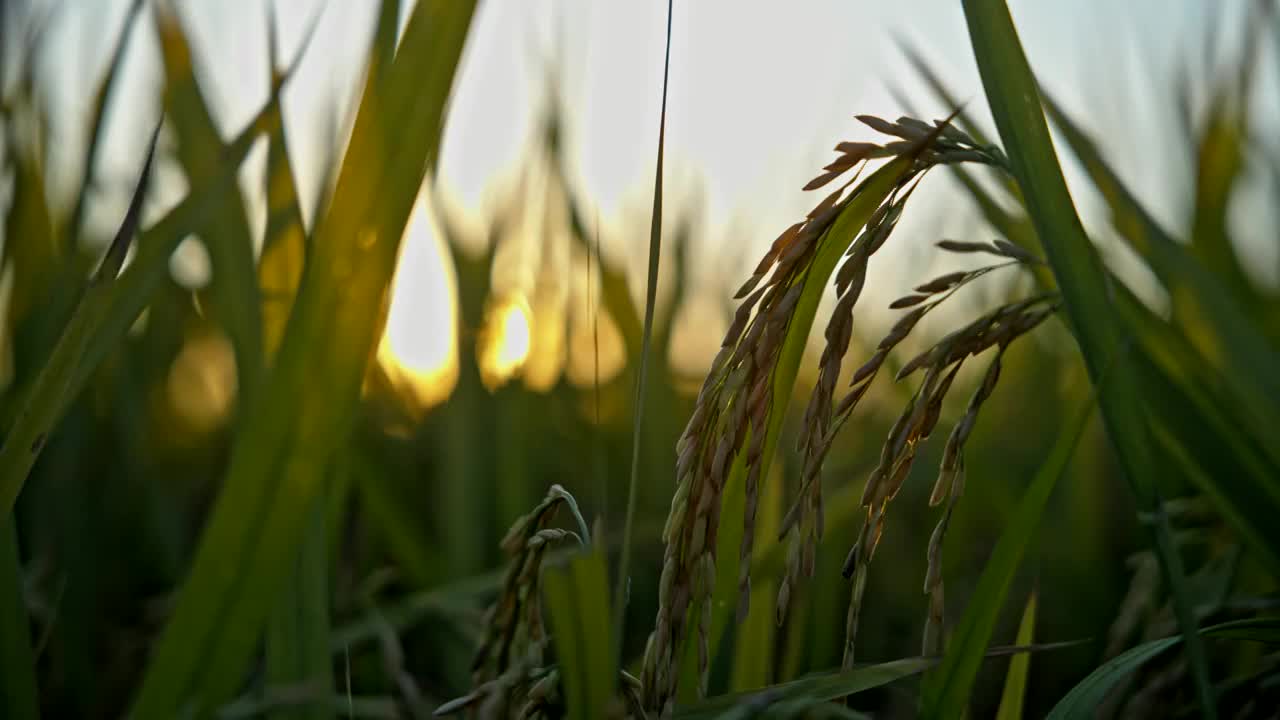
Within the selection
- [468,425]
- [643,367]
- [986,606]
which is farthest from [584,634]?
[468,425]

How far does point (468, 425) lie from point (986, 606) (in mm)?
1082

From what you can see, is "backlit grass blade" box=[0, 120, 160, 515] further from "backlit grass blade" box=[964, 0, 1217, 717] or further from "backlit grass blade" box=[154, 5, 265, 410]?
"backlit grass blade" box=[964, 0, 1217, 717]

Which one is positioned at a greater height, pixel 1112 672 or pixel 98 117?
pixel 98 117

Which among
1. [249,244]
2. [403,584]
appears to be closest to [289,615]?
[249,244]

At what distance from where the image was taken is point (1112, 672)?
683mm

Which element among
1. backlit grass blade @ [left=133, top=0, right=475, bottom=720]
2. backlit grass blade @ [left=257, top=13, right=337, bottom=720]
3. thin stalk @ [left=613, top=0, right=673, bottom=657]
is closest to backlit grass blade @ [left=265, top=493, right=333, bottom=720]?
backlit grass blade @ [left=257, top=13, right=337, bottom=720]

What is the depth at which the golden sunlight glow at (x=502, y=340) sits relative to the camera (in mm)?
1637

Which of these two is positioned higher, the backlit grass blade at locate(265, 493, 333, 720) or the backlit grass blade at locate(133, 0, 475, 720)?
the backlit grass blade at locate(133, 0, 475, 720)

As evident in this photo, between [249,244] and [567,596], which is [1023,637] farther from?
[249,244]

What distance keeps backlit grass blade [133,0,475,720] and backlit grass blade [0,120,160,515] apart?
0.13 metres

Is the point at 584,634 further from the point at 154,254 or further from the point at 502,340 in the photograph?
the point at 502,340

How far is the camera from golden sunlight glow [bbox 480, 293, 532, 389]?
1637 mm

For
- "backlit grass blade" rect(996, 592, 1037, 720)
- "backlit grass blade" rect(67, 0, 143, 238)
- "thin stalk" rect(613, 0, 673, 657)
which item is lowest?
"backlit grass blade" rect(996, 592, 1037, 720)

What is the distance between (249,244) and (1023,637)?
70 cm
